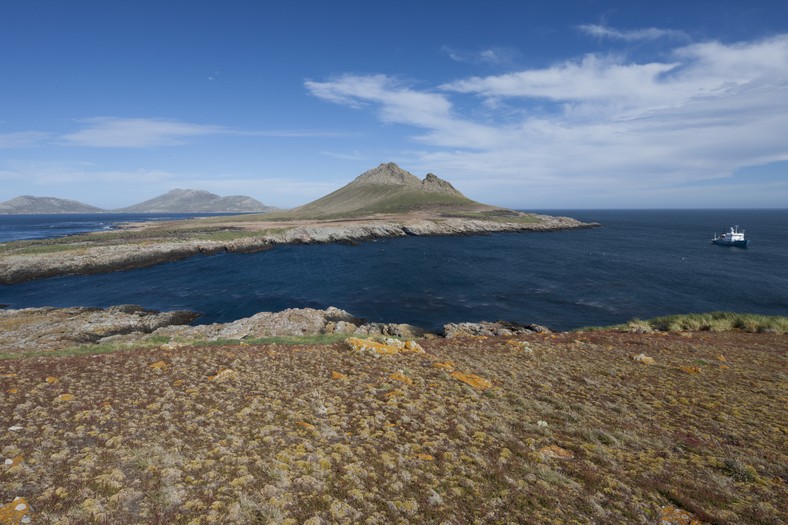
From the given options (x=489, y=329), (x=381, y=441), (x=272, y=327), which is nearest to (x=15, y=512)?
(x=381, y=441)

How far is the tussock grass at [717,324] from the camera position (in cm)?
2366

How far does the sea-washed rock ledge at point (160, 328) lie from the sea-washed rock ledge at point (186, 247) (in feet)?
94.6

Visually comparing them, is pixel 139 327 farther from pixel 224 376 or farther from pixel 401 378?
pixel 401 378

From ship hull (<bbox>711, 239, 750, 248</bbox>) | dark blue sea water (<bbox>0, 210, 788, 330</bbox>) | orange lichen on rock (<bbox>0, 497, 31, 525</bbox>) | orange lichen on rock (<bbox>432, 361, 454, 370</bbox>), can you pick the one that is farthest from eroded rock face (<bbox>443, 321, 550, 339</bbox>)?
ship hull (<bbox>711, 239, 750, 248</bbox>)

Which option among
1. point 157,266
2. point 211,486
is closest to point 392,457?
point 211,486

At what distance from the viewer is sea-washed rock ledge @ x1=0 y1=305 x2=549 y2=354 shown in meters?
28.4

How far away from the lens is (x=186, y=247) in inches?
3206

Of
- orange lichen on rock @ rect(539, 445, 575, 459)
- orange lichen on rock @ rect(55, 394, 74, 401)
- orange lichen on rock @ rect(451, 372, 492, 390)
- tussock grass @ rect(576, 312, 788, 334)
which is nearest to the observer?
orange lichen on rock @ rect(539, 445, 575, 459)

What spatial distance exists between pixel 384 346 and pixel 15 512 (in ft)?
40.8

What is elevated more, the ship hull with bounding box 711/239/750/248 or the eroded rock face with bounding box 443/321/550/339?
the ship hull with bounding box 711/239/750/248

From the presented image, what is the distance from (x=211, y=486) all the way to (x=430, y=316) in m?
35.1

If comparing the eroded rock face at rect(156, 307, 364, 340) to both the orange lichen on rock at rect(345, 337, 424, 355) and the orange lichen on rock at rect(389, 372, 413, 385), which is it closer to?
the orange lichen on rock at rect(345, 337, 424, 355)

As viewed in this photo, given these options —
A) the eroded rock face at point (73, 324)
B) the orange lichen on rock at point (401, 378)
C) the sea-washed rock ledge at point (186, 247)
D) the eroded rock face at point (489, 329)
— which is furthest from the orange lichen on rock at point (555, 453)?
the sea-washed rock ledge at point (186, 247)

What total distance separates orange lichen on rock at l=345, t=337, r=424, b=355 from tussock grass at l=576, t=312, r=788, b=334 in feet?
55.7
